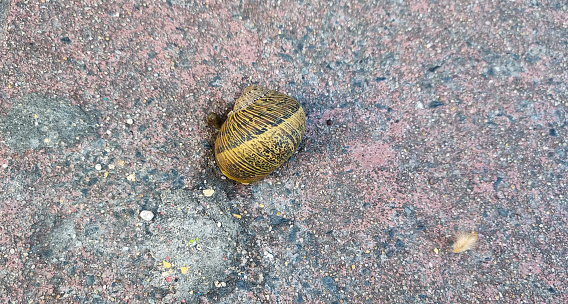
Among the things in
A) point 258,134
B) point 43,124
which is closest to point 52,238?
point 43,124

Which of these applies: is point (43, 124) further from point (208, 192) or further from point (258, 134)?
point (258, 134)

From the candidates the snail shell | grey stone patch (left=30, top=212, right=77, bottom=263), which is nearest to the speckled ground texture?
grey stone patch (left=30, top=212, right=77, bottom=263)

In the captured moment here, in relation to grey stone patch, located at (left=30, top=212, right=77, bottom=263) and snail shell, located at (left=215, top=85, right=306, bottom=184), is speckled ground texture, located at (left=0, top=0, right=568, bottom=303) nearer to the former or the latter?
grey stone patch, located at (left=30, top=212, right=77, bottom=263)

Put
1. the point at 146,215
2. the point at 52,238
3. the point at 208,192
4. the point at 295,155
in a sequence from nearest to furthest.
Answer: the point at 52,238, the point at 146,215, the point at 208,192, the point at 295,155

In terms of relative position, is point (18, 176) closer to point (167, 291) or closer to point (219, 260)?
point (167, 291)

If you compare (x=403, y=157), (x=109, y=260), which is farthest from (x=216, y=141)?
(x=403, y=157)
